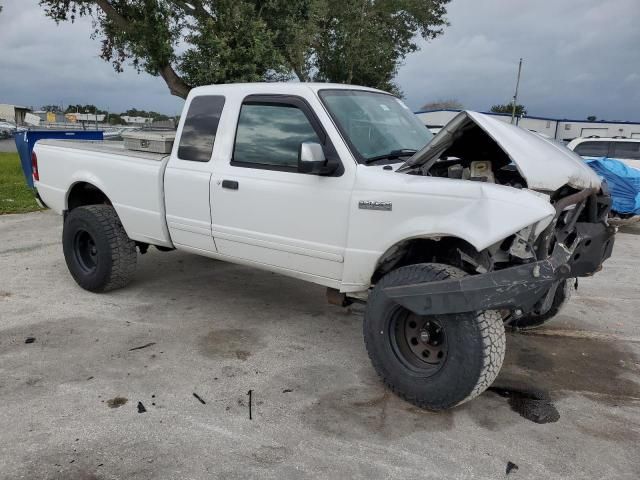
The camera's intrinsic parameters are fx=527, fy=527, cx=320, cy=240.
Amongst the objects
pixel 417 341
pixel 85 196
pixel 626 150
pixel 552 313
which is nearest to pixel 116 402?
pixel 417 341

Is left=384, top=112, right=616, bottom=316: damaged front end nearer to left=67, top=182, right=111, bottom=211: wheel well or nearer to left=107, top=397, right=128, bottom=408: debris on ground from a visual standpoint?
left=107, top=397, right=128, bottom=408: debris on ground

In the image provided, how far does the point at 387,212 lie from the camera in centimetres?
339

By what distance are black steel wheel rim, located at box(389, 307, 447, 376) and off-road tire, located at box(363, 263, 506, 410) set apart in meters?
0.04

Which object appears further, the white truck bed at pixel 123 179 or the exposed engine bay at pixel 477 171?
the white truck bed at pixel 123 179

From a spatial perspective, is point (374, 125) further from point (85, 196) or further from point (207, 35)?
point (207, 35)

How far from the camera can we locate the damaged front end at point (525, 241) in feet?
9.76

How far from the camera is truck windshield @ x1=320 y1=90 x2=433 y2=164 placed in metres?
3.79

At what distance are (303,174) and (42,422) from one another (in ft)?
7.41

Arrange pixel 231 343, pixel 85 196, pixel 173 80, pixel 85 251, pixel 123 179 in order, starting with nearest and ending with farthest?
pixel 231 343 < pixel 123 179 < pixel 85 251 < pixel 85 196 < pixel 173 80

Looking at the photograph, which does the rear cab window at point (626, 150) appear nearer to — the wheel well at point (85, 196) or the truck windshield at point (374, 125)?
the truck windshield at point (374, 125)

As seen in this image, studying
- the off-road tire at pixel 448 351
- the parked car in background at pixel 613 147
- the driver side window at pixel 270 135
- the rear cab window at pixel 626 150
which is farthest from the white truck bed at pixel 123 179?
the rear cab window at pixel 626 150

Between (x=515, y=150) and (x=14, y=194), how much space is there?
11.1 meters

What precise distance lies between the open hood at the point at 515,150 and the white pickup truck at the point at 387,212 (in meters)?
0.01

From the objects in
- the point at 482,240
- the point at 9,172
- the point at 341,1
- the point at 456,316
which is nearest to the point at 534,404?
the point at 456,316
